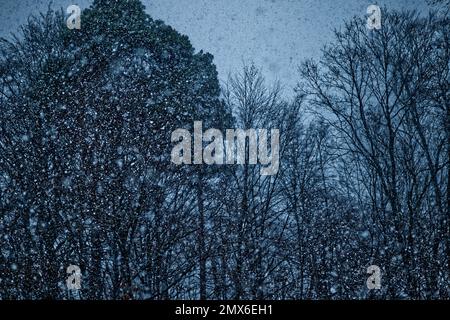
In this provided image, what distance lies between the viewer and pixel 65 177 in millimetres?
8219

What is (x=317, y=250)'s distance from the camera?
32.7 ft

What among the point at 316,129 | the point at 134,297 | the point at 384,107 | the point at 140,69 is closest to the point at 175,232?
the point at 134,297

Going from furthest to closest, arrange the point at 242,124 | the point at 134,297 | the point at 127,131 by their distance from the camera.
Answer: the point at 242,124 < the point at 127,131 < the point at 134,297

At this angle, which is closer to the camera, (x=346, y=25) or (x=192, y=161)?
(x=192, y=161)

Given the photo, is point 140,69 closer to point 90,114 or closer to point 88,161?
point 90,114

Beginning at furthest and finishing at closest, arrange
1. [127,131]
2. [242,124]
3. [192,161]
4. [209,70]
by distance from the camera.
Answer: [242,124] → [209,70] → [192,161] → [127,131]

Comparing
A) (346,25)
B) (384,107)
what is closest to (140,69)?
(346,25)

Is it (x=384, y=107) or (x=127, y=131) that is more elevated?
(x=384, y=107)

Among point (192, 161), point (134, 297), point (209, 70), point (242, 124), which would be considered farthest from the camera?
point (242, 124)

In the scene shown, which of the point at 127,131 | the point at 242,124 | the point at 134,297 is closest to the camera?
the point at 134,297

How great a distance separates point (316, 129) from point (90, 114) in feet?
25.5
